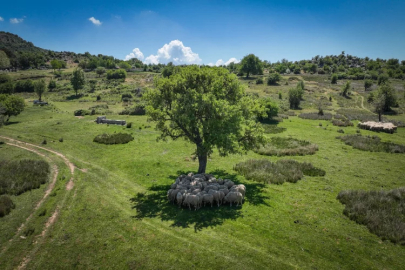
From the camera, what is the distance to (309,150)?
115ft

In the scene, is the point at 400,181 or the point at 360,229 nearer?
the point at 360,229

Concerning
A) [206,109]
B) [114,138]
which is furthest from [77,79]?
[206,109]

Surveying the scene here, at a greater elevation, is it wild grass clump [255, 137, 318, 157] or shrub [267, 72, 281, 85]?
shrub [267, 72, 281, 85]

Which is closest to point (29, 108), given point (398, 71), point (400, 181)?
point (400, 181)

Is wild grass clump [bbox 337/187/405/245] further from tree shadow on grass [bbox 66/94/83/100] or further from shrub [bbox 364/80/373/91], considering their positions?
shrub [bbox 364/80/373/91]

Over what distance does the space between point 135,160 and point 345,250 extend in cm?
2628

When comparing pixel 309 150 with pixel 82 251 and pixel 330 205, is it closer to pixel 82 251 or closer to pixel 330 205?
pixel 330 205

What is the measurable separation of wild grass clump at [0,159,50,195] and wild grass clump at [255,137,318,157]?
30.0 meters

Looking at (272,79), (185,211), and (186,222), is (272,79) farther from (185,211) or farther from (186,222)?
(186,222)

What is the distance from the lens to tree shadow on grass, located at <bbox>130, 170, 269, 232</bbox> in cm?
1731

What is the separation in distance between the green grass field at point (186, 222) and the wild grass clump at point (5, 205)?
456 mm

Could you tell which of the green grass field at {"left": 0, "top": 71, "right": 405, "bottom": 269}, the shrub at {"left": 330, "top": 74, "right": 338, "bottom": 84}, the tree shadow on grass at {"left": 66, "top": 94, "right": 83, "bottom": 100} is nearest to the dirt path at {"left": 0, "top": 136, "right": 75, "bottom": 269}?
the green grass field at {"left": 0, "top": 71, "right": 405, "bottom": 269}

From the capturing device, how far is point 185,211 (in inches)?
747

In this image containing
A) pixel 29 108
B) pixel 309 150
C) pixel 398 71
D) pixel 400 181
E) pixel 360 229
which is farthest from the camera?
pixel 398 71
